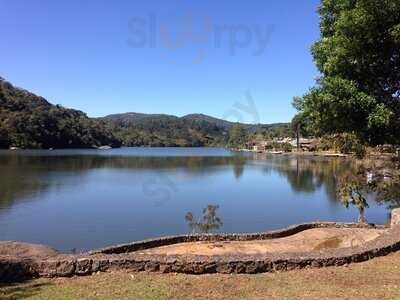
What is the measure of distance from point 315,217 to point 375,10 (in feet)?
67.5

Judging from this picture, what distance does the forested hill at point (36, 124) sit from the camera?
13812 centimetres

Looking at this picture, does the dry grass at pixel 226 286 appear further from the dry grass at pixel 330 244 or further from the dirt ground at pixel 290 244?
the dry grass at pixel 330 244

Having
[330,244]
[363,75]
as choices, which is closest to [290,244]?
[330,244]

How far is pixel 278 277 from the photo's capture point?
8828mm

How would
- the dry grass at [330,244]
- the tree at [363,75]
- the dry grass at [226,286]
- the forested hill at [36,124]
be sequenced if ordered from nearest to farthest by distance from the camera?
the dry grass at [226,286] → the tree at [363,75] → the dry grass at [330,244] → the forested hill at [36,124]

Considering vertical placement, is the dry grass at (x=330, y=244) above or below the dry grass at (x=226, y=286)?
below

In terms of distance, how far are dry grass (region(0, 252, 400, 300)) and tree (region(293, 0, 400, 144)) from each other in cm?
451

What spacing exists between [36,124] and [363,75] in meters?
147

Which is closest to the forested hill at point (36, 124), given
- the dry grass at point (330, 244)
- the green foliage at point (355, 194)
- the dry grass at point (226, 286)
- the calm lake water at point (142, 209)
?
the calm lake water at point (142, 209)

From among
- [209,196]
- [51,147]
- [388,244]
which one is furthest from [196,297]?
[51,147]

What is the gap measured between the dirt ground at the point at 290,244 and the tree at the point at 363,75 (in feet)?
13.7

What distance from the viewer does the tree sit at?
11.5 m

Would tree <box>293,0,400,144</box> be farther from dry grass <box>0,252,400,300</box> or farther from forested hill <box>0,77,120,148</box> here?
forested hill <box>0,77,120,148</box>

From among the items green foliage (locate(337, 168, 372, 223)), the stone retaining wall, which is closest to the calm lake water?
green foliage (locate(337, 168, 372, 223))
